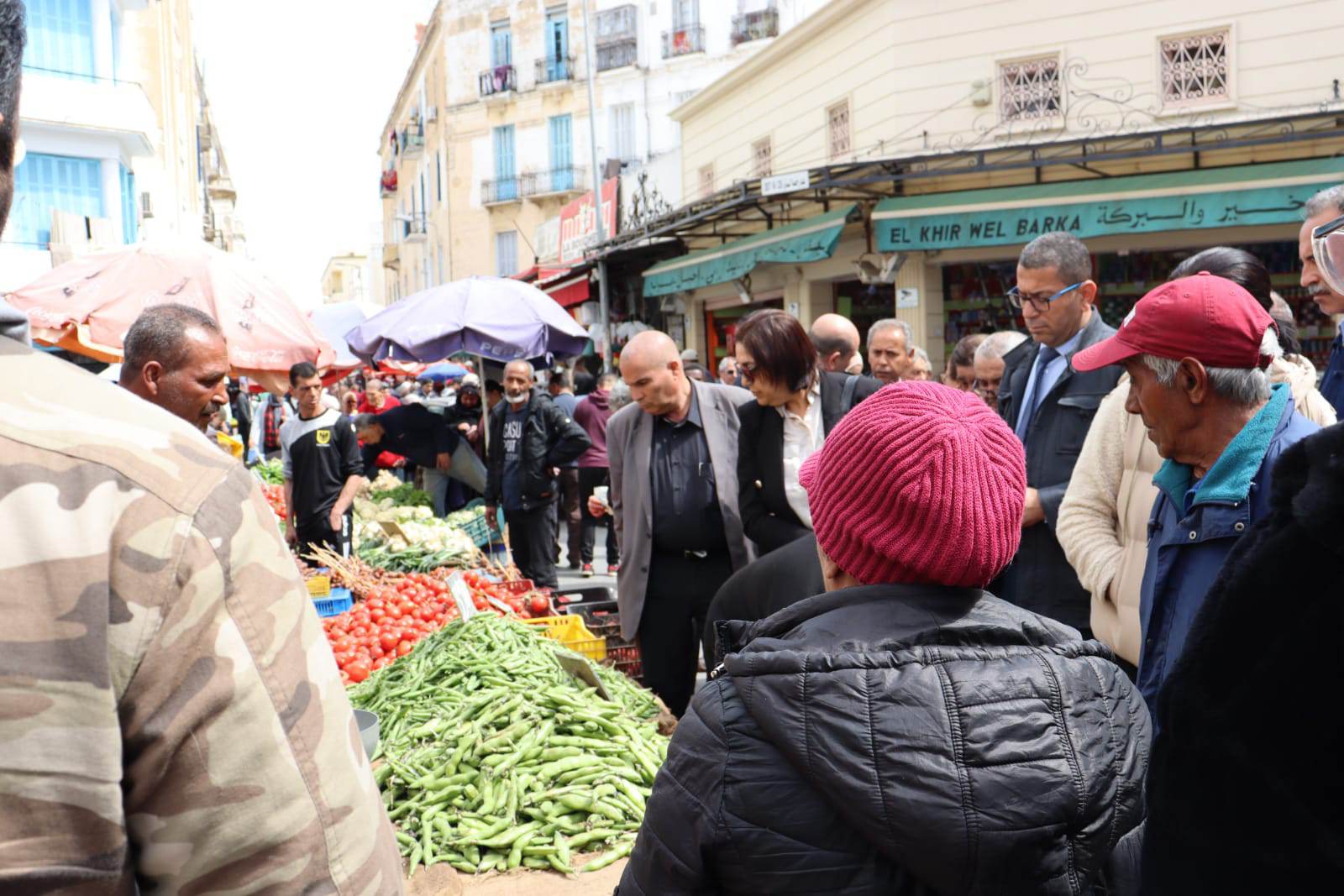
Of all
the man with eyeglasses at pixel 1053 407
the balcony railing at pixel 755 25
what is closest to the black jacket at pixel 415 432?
the man with eyeglasses at pixel 1053 407

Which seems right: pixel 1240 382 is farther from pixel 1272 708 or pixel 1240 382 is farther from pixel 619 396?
pixel 619 396

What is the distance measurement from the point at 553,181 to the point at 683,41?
26.9 feet

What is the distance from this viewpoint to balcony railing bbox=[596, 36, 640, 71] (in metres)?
35.2

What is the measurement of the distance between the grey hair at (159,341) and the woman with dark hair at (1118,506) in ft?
9.68

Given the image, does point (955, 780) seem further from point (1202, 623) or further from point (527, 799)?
point (527, 799)

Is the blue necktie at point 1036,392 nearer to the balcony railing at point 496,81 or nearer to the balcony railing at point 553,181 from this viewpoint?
the balcony railing at point 553,181

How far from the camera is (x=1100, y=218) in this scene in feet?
43.2

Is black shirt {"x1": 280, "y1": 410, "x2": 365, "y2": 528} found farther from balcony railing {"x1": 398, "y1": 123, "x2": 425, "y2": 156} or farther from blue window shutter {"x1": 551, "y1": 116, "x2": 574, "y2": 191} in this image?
balcony railing {"x1": 398, "y1": 123, "x2": 425, "y2": 156}

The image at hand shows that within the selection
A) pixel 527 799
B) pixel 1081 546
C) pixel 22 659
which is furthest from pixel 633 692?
pixel 22 659

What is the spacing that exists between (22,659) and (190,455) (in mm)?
218

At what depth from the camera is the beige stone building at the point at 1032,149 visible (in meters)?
12.9

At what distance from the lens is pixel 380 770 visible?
4.00 m

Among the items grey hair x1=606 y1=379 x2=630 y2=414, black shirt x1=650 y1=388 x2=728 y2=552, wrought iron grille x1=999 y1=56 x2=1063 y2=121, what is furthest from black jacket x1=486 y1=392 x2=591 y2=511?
wrought iron grille x1=999 y1=56 x2=1063 y2=121

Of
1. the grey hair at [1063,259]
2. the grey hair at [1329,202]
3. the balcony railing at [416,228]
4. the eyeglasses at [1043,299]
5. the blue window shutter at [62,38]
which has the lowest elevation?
the eyeglasses at [1043,299]
